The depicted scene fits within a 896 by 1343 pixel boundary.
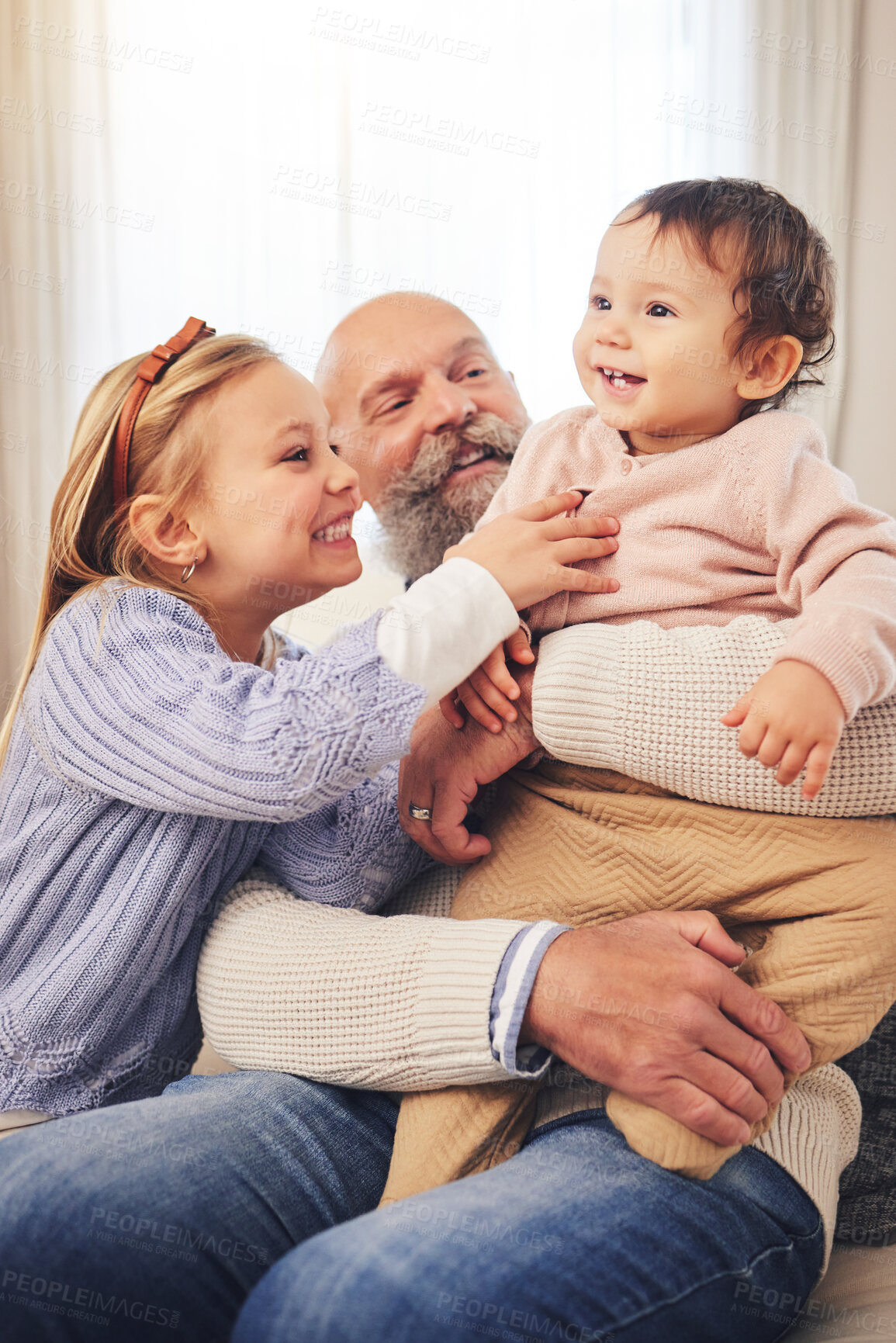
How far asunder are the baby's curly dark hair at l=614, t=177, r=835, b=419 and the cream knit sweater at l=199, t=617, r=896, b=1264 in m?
0.35

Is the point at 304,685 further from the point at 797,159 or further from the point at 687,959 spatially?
the point at 797,159

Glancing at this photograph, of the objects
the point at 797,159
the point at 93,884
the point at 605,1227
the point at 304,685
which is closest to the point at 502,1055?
the point at 605,1227

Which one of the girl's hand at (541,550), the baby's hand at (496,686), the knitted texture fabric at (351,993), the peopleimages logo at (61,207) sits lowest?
the knitted texture fabric at (351,993)

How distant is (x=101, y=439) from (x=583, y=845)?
79 centimetres

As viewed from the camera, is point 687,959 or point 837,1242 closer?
point 687,959

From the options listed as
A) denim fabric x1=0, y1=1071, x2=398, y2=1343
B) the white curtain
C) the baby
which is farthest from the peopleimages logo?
denim fabric x1=0, y1=1071, x2=398, y2=1343

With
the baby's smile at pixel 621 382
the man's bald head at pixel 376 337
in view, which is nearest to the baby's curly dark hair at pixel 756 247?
the baby's smile at pixel 621 382

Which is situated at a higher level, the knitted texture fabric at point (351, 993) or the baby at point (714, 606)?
the baby at point (714, 606)

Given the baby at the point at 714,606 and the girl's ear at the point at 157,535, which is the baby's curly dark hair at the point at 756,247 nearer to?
the baby at the point at 714,606

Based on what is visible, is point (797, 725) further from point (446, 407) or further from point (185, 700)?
point (446, 407)

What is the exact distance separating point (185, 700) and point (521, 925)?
0.40m

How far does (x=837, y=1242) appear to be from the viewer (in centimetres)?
121

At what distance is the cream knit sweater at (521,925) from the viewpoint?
3.21 feet

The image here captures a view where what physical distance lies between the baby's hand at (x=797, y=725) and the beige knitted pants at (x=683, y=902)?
125 millimetres
